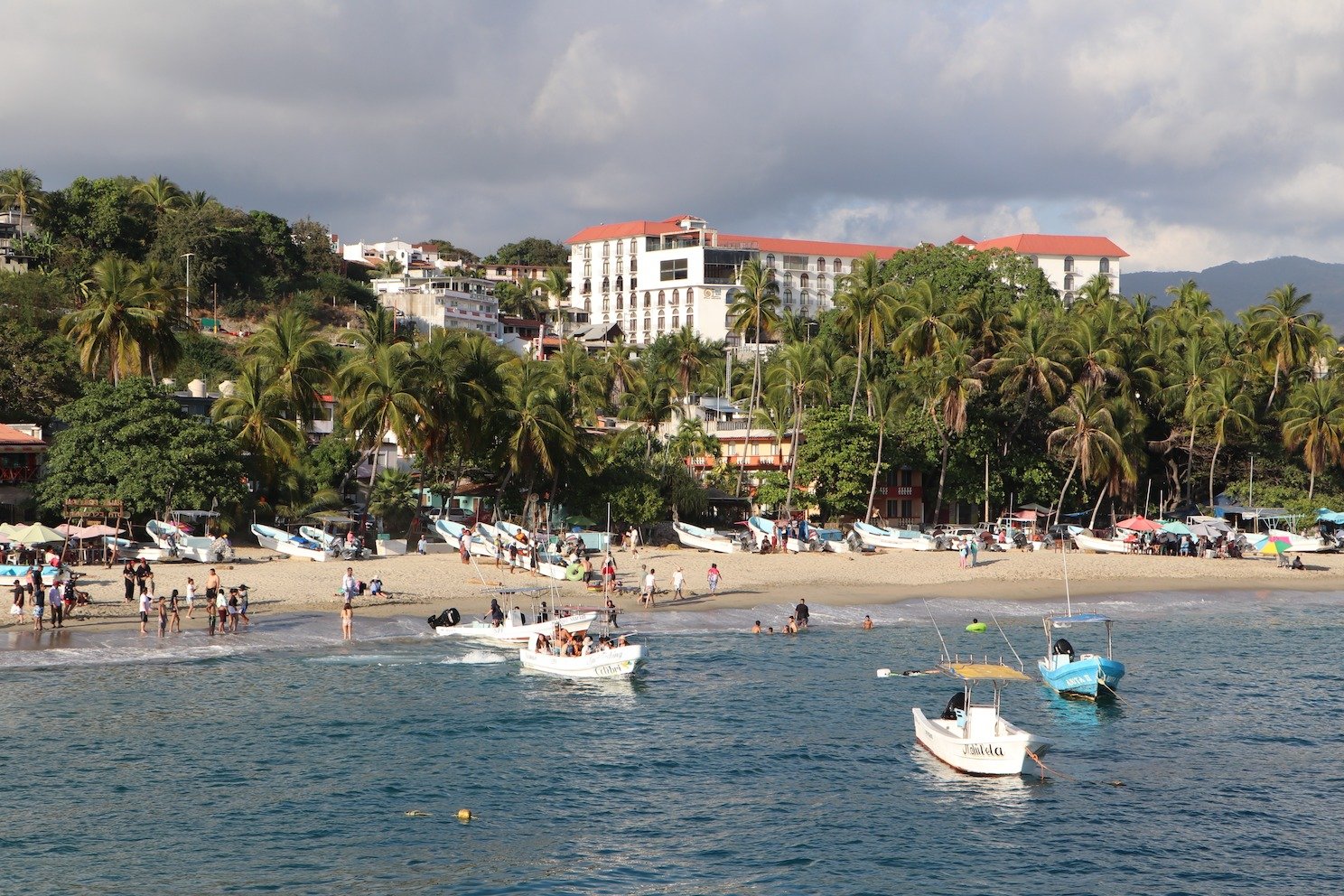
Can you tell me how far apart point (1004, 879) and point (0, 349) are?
60689mm

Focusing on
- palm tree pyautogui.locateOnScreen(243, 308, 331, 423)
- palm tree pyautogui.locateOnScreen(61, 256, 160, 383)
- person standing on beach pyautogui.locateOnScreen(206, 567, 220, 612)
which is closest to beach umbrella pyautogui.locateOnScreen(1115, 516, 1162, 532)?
palm tree pyautogui.locateOnScreen(243, 308, 331, 423)

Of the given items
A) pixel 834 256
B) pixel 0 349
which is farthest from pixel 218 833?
pixel 834 256

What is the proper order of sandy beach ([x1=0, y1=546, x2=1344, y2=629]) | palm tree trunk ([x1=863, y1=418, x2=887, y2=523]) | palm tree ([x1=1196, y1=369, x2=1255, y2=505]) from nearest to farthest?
1. sandy beach ([x1=0, y1=546, x2=1344, y2=629])
2. palm tree trunk ([x1=863, y1=418, x2=887, y2=523])
3. palm tree ([x1=1196, y1=369, x2=1255, y2=505])

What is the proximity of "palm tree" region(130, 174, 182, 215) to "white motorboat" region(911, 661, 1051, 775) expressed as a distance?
368ft

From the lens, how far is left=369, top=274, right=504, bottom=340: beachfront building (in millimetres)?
142000

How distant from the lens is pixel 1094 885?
21.7 meters

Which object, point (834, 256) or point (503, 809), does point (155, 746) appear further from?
point (834, 256)

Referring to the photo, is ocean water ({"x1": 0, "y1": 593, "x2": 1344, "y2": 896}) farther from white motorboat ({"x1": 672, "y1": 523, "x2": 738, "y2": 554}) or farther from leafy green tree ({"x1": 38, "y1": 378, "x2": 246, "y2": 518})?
→ white motorboat ({"x1": 672, "y1": 523, "x2": 738, "y2": 554})

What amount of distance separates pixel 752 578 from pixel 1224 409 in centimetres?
3870

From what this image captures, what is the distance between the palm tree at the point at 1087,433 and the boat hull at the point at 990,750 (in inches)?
1908

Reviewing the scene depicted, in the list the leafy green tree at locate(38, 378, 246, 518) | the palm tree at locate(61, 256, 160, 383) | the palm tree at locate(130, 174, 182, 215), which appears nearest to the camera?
the leafy green tree at locate(38, 378, 246, 518)

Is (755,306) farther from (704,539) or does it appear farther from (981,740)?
(981,740)

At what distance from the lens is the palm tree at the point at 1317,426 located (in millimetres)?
77750

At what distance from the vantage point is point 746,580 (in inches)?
2156
